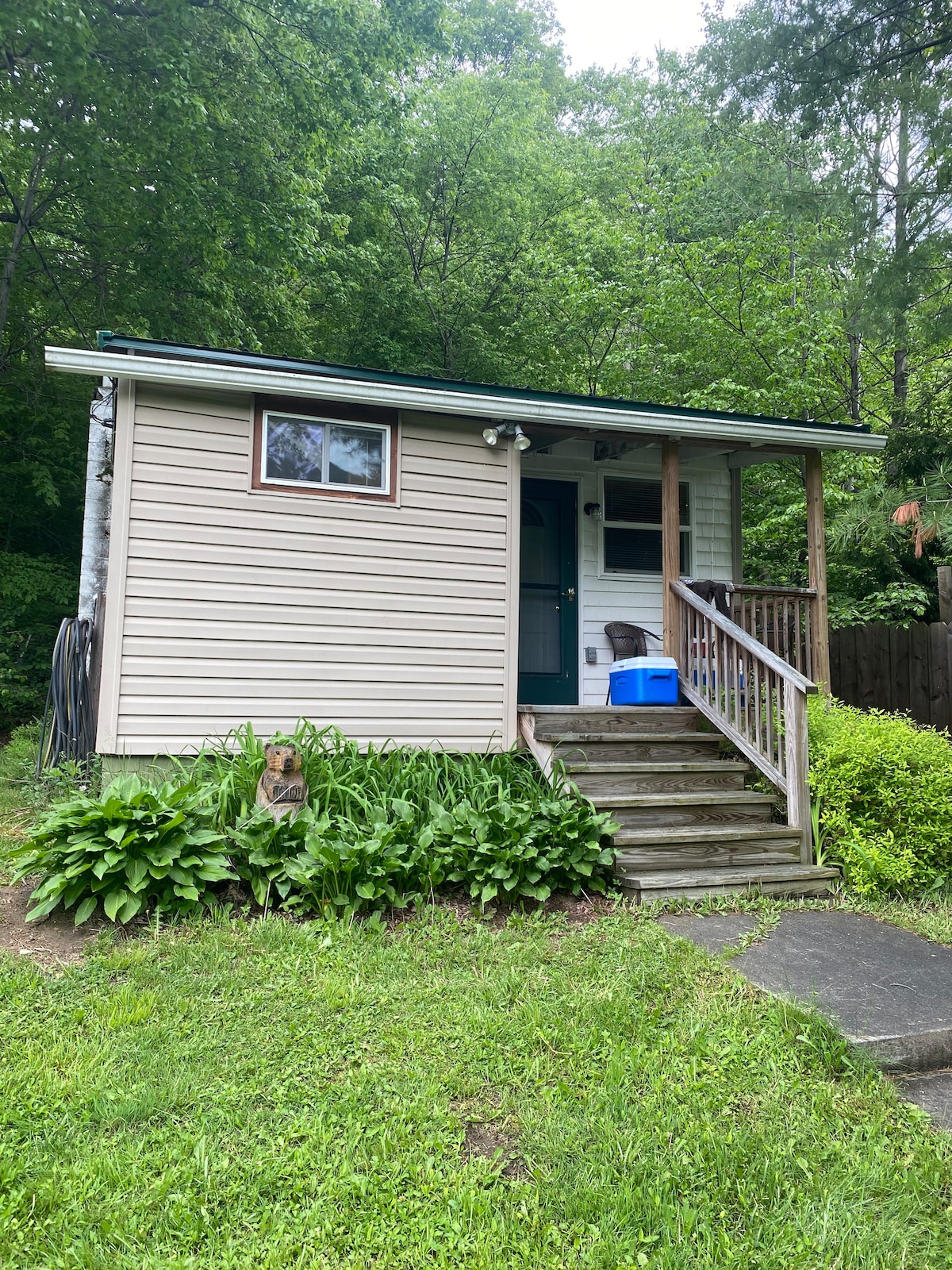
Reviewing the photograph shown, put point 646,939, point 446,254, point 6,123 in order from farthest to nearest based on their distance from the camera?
point 446,254 < point 6,123 < point 646,939

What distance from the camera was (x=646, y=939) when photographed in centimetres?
389

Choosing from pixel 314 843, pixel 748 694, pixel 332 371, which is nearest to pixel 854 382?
pixel 748 694

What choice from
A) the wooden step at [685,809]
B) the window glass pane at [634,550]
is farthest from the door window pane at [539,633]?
the wooden step at [685,809]

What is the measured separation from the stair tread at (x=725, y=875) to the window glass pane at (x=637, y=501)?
382 centimetres

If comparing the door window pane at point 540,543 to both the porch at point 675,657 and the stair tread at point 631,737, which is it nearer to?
the porch at point 675,657

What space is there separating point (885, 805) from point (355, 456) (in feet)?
13.8

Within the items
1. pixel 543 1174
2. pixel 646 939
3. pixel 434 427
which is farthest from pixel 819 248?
pixel 543 1174

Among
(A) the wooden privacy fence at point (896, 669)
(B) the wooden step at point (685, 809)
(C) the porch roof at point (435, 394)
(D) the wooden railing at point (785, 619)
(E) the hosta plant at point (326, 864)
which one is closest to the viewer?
(E) the hosta plant at point (326, 864)

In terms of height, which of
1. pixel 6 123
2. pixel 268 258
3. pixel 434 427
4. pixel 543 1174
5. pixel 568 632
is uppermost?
pixel 6 123

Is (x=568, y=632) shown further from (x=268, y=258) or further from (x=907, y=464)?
(x=268, y=258)

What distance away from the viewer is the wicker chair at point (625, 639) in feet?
25.0

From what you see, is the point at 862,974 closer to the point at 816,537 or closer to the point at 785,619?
the point at 785,619

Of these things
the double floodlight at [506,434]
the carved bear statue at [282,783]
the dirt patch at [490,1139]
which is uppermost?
the double floodlight at [506,434]

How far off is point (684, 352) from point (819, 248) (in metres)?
6.92
